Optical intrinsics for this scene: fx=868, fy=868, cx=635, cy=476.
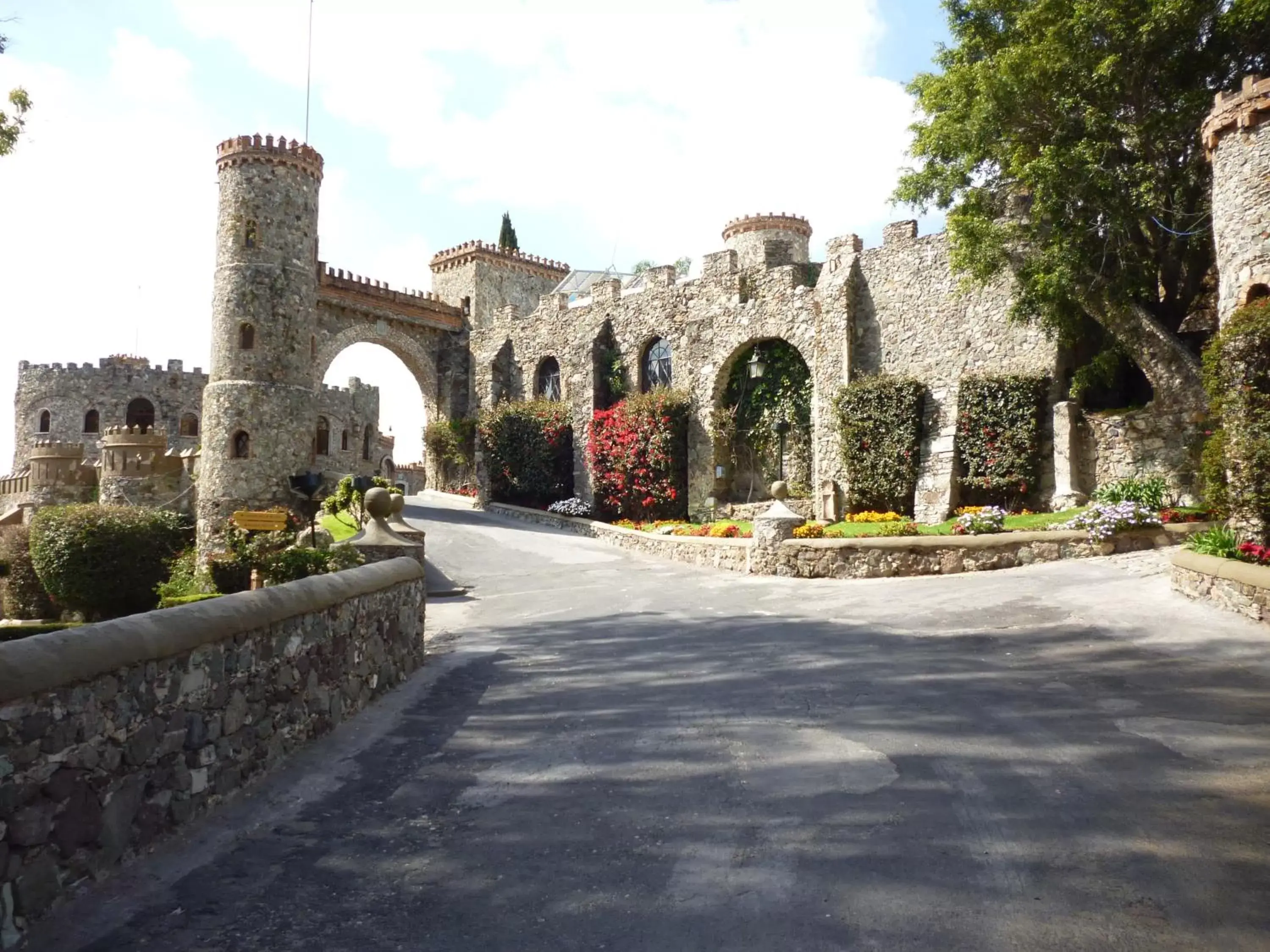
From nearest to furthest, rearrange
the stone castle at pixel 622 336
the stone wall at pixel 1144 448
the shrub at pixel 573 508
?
the stone wall at pixel 1144 448 < the stone castle at pixel 622 336 < the shrub at pixel 573 508

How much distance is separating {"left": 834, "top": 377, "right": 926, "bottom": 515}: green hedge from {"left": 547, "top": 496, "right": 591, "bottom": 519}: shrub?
8.66 metres

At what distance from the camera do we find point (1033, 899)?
3596mm

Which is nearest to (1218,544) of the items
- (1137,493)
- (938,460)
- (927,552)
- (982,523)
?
(927,552)

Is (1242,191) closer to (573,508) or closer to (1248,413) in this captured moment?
(1248,413)

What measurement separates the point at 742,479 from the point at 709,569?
28.3 feet

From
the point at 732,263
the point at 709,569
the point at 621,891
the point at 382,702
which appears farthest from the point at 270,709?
the point at 732,263

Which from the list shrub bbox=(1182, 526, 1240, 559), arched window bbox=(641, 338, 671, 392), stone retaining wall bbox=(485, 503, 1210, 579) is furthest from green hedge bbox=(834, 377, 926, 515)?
shrub bbox=(1182, 526, 1240, 559)

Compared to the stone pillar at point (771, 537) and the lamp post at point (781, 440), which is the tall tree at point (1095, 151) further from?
the lamp post at point (781, 440)

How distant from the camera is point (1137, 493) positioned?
14992 mm

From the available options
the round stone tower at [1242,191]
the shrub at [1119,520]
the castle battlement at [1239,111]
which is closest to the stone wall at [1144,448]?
the shrub at [1119,520]

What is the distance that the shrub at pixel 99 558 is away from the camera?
828 inches

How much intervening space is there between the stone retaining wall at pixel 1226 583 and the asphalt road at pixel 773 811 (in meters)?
0.25

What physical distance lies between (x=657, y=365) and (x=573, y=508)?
539cm

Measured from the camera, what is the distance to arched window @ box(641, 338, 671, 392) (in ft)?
90.6
